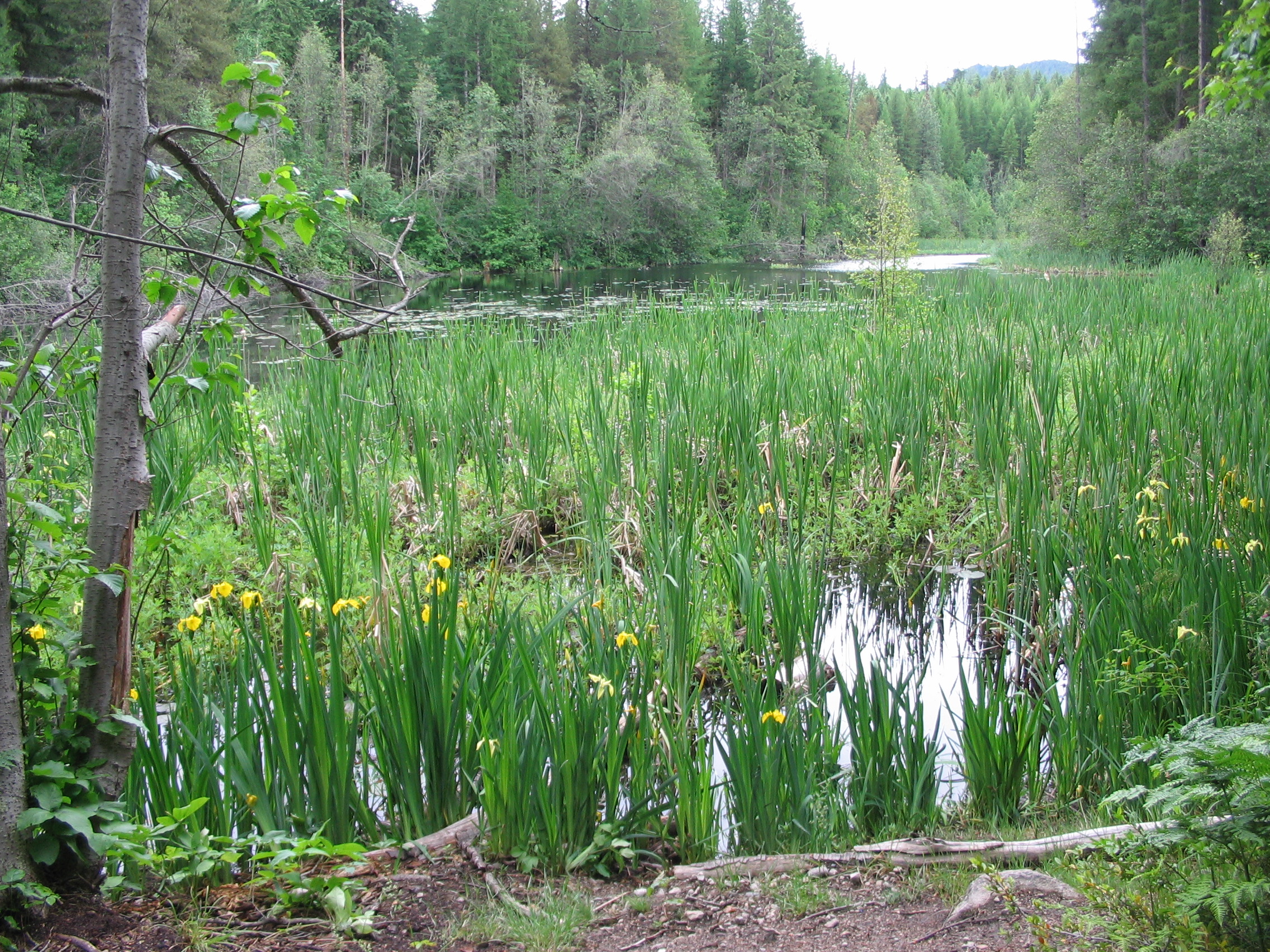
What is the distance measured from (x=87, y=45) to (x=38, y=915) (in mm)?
16173

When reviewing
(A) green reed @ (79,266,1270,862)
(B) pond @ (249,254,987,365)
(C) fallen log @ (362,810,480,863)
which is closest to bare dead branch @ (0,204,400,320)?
(A) green reed @ (79,266,1270,862)

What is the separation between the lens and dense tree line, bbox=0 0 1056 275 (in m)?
30.8

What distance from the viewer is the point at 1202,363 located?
5977 mm

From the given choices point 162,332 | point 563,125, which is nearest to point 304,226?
point 162,332

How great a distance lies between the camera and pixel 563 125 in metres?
41.8

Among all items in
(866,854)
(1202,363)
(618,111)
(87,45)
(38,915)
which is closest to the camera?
(38,915)

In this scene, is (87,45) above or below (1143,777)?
above

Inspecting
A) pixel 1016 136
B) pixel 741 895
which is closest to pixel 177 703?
pixel 741 895

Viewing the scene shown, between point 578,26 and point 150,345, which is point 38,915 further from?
point 578,26

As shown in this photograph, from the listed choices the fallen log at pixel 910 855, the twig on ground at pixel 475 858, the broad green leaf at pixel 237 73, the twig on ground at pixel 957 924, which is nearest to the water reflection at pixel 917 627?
the fallen log at pixel 910 855

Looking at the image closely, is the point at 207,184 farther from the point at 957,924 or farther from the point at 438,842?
the point at 957,924

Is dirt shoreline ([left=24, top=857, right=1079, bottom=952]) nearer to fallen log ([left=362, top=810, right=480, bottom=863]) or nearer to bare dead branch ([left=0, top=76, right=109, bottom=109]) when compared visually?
fallen log ([left=362, top=810, right=480, bottom=863])

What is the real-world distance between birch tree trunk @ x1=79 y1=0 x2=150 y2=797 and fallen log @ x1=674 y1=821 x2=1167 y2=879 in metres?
1.26

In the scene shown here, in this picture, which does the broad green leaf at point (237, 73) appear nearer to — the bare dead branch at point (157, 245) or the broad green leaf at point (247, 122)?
the broad green leaf at point (247, 122)
